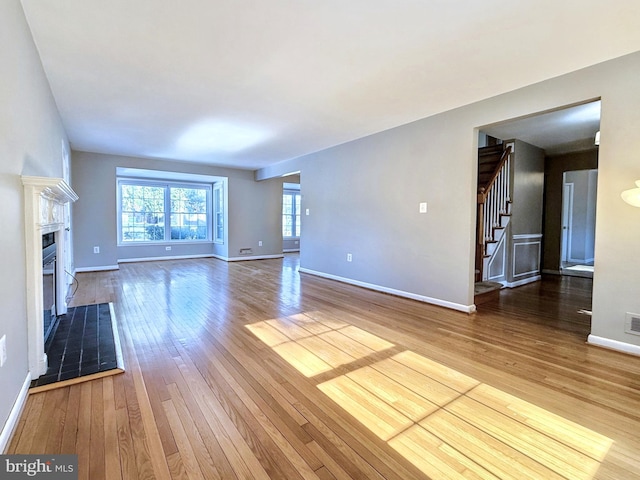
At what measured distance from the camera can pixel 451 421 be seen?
162 cm

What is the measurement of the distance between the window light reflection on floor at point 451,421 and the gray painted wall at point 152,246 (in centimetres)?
583

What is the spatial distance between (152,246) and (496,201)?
7892 millimetres

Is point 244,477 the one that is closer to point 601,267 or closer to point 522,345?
point 522,345

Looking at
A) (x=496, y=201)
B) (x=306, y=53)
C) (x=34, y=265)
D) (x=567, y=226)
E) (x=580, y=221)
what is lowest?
(x=34, y=265)

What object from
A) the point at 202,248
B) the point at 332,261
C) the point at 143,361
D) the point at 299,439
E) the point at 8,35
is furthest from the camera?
the point at 202,248

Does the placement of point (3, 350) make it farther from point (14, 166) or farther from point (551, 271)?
point (551, 271)

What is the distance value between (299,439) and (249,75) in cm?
287

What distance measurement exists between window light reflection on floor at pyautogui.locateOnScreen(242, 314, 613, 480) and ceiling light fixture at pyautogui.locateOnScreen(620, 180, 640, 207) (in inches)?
75.0

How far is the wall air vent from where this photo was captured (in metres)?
2.42

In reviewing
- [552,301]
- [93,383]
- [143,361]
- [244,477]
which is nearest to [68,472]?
[244,477]

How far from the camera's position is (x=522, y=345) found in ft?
8.60

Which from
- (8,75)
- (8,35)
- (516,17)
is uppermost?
(516,17)

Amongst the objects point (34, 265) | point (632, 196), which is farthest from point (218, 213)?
point (632, 196)

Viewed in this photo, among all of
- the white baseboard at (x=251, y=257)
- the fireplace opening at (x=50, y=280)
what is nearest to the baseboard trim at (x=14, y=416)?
the fireplace opening at (x=50, y=280)
